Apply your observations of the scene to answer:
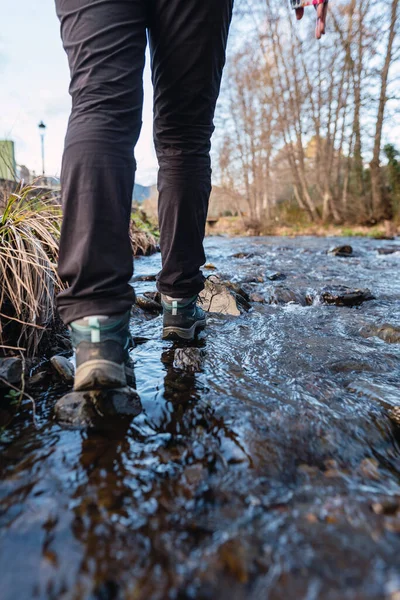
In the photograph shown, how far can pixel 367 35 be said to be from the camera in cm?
1274

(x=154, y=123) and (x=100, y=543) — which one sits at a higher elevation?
(x=154, y=123)

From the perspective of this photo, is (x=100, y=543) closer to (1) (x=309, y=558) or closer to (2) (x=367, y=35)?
(1) (x=309, y=558)

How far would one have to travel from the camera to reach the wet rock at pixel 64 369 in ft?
4.03

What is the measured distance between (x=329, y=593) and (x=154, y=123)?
1.56 metres

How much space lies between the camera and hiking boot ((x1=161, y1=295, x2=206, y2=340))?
1.61 m

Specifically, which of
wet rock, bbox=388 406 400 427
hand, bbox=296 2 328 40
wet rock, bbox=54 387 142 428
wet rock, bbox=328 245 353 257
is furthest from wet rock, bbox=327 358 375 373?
wet rock, bbox=328 245 353 257

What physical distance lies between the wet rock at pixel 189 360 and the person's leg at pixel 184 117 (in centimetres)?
28

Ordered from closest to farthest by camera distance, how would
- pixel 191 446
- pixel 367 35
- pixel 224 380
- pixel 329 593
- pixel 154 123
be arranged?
pixel 329 593, pixel 191 446, pixel 224 380, pixel 154 123, pixel 367 35

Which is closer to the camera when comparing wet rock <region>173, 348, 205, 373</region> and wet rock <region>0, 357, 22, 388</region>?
wet rock <region>0, 357, 22, 388</region>

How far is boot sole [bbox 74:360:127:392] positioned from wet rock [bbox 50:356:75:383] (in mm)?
264

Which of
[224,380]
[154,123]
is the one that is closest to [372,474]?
[224,380]

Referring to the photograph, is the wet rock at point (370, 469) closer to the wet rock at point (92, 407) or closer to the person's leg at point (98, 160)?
the wet rock at point (92, 407)

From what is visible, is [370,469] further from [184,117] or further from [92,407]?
[184,117]

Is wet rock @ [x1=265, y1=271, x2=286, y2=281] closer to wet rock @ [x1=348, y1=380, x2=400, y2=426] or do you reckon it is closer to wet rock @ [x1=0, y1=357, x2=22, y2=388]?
wet rock @ [x1=348, y1=380, x2=400, y2=426]
